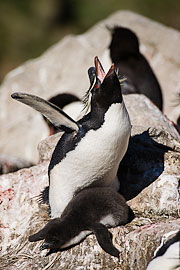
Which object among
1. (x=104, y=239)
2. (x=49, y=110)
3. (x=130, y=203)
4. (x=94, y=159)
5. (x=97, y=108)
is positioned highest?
(x=49, y=110)

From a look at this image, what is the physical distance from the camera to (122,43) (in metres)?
6.69

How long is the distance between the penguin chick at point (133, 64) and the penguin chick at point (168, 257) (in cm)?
356

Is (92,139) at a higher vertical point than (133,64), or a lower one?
higher

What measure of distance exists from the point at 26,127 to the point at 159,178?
3.28 meters

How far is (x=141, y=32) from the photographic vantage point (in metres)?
7.12

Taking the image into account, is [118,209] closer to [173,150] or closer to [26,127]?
[173,150]

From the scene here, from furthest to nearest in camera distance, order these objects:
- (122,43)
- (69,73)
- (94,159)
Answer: (69,73) < (122,43) < (94,159)

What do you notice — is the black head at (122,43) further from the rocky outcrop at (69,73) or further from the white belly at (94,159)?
the white belly at (94,159)

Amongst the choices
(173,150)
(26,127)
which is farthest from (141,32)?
(173,150)

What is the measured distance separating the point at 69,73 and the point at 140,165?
141 inches

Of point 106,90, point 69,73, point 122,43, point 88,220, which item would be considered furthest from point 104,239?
point 69,73

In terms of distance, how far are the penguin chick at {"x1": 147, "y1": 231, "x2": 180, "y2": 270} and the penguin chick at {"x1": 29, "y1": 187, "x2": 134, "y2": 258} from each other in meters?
0.30

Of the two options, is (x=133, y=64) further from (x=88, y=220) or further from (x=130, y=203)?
(x=88, y=220)

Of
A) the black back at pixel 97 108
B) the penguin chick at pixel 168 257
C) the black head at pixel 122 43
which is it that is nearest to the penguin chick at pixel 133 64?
the black head at pixel 122 43
